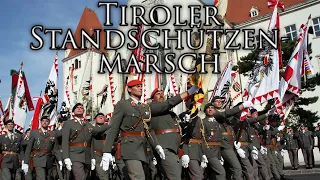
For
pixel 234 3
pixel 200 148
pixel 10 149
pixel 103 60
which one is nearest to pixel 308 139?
pixel 103 60

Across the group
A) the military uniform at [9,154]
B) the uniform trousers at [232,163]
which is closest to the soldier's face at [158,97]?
the uniform trousers at [232,163]

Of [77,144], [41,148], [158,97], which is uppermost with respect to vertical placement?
[158,97]

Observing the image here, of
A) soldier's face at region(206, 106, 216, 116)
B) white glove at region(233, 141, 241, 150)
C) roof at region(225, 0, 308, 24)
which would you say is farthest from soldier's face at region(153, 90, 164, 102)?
roof at region(225, 0, 308, 24)

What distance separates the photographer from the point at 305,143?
17.9 meters

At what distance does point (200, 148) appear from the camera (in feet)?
27.9

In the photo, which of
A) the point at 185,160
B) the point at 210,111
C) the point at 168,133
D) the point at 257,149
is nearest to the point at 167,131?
the point at 168,133

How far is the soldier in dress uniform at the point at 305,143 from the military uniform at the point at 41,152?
11.0 meters

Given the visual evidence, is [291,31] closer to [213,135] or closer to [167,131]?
[213,135]

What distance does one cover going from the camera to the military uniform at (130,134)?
6.00 metres

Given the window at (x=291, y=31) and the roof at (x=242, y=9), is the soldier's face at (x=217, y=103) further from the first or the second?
the roof at (x=242, y=9)

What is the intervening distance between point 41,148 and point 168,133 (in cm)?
503

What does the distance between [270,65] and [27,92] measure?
29.9 feet

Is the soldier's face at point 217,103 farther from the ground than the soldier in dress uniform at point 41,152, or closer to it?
farther from the ground

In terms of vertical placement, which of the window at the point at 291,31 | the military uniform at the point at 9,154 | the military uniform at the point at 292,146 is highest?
the window at the point at 291,31
